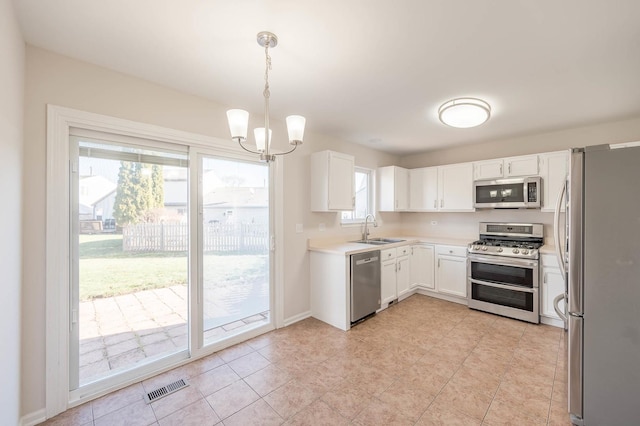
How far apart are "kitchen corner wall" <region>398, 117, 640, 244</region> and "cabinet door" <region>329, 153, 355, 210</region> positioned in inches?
77.4

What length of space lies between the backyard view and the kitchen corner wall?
3232 millimetres

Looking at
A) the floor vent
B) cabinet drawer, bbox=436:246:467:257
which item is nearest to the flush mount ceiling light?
cabinet drawer, bbox=436:246:467:257

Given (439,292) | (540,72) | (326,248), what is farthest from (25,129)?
(439,292)

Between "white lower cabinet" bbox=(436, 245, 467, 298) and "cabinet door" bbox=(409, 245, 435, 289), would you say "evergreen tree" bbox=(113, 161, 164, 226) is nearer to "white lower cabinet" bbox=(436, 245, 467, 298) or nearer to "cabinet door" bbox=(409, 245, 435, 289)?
"cabinet door" bbox=(409, 245, 435, 289)

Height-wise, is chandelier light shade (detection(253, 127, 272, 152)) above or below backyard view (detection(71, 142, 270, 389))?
above

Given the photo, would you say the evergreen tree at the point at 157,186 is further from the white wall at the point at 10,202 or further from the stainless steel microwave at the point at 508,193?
the stainless steel microwave at the point at 508,193

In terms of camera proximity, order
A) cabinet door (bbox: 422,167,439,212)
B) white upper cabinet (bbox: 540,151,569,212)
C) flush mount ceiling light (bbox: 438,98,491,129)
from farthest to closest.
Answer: cabinet door (bbox: 422,167,439,212), white upper cabinet (bbox: 540,151,569,212), flush mount ceiling light (bbox: 438,98,491,129)

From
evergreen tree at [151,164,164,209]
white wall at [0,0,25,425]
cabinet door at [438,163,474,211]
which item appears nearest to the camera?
white wall at [0,0,25,425]

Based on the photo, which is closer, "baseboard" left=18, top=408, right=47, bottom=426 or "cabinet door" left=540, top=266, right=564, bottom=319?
"baseboard" left=18, top=408, right=47, bottom=426

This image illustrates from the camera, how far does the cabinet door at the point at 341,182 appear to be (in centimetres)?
349

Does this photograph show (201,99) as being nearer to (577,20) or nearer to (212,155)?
(212,155)

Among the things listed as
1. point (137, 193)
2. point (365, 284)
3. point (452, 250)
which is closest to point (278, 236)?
point (365, 284)

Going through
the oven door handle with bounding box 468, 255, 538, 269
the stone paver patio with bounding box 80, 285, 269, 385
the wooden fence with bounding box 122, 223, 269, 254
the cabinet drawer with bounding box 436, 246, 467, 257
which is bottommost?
the stone paver patio with bounding box 80, 285, 269, 385

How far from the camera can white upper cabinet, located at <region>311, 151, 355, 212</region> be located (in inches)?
136
